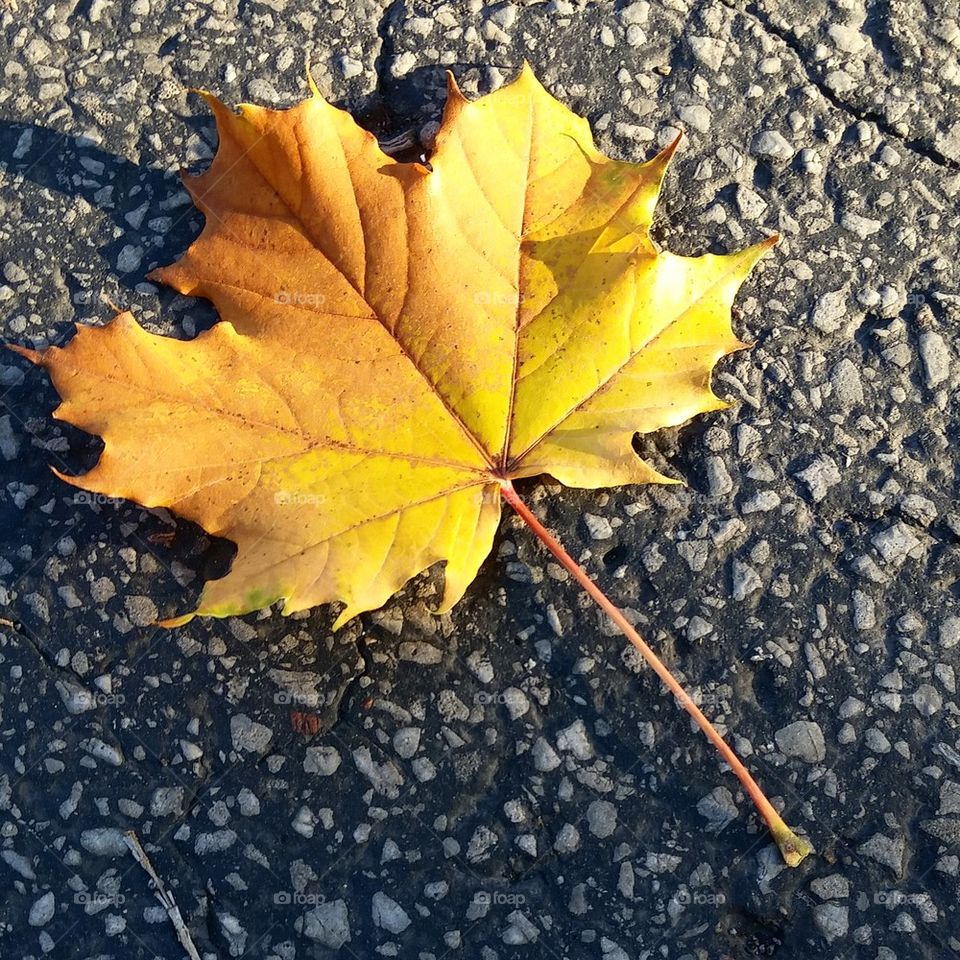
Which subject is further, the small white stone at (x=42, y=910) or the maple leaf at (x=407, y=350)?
the small white stone at (x=42, y=910)

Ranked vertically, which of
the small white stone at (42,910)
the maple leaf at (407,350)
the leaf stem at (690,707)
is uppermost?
the maple leaf at (407,350)

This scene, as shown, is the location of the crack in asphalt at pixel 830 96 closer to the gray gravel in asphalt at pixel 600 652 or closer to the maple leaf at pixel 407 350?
the gray gravel in asphalt at pixel 600 652

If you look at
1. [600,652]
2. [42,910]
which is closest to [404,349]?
[600,652]

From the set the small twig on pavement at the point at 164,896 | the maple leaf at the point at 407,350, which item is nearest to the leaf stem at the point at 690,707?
the maple leaf at the point at 407,350

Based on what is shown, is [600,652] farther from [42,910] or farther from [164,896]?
[42,910]

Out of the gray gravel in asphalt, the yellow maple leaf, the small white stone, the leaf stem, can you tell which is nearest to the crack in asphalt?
the gray gravel in asphalt

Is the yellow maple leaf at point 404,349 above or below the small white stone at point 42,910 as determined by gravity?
above
